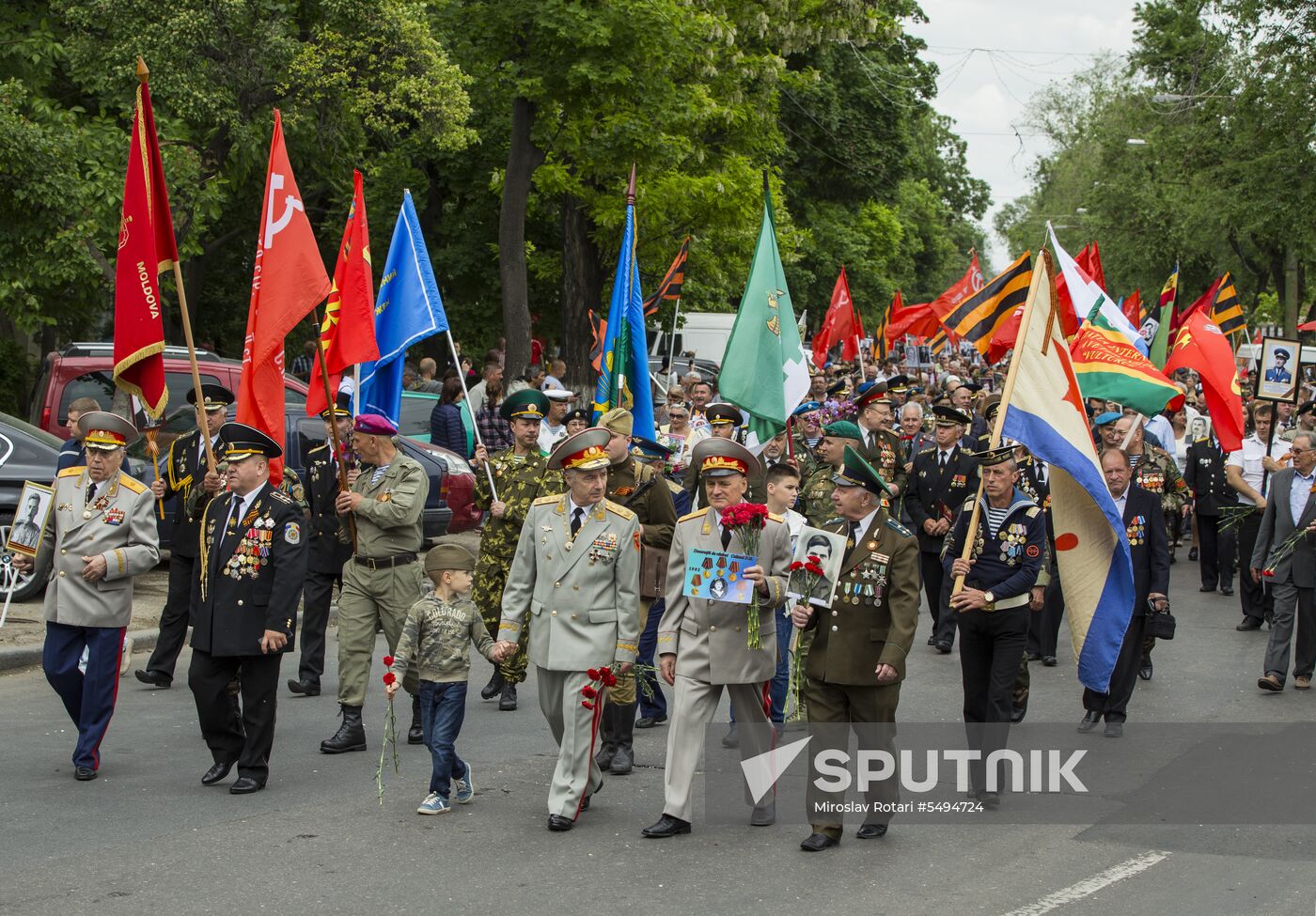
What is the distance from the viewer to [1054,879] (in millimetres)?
6527

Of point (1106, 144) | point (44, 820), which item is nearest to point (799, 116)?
point (1106, 144)

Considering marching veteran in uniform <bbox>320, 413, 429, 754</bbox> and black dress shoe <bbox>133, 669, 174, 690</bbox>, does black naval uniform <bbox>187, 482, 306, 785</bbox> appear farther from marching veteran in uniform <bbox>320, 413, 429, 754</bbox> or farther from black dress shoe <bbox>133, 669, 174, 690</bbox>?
black dress shoe <bbox>133, 669, 174, 690</bbox>

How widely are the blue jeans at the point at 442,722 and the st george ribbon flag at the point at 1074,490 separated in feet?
10.0

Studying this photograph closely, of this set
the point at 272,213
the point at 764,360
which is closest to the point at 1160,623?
the point at 764,360

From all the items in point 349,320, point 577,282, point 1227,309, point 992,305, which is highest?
point 577,282

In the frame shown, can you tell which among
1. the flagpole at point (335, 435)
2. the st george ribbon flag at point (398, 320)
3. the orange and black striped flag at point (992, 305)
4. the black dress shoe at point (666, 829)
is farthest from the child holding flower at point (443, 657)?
the orange and black striped flag at point (992, 305)

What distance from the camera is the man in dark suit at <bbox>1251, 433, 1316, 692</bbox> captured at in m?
11.0

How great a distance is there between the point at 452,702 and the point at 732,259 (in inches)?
863

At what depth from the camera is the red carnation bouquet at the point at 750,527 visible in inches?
276

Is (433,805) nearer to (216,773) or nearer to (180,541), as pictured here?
(216,773)

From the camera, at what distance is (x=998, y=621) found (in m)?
8.04

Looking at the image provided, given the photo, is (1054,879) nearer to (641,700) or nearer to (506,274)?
(641,700)

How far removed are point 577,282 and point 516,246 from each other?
314 cm

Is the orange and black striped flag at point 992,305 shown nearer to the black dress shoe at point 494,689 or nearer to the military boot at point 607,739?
the black dress shoe at point 494,689
